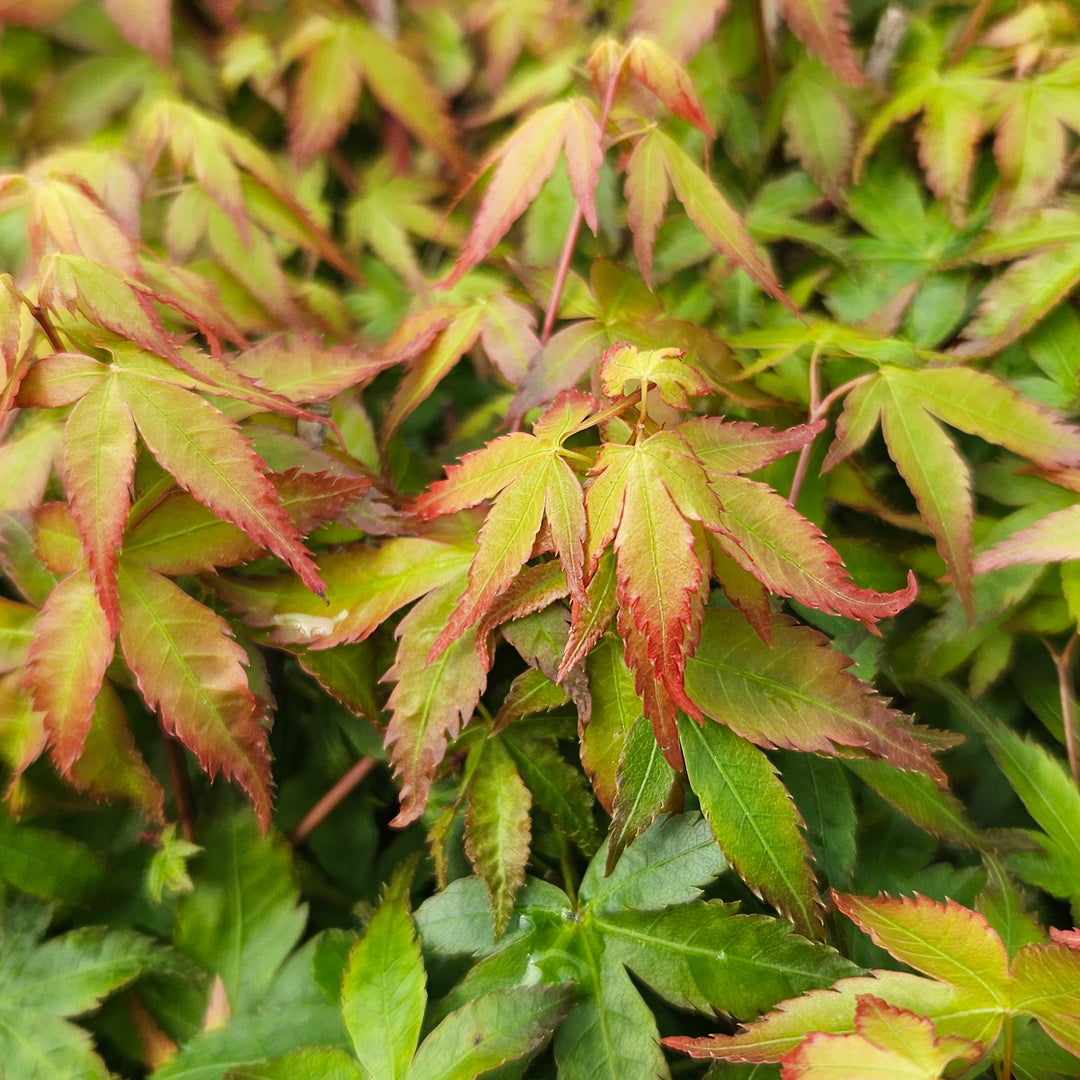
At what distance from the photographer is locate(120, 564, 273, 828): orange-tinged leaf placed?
0.57 meters

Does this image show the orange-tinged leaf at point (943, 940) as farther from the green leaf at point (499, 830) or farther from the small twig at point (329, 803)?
the small twig at point (329, 803)

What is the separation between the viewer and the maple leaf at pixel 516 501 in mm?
531

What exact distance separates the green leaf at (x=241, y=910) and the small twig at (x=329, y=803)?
Result: 1.2 inches

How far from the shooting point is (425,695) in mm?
604

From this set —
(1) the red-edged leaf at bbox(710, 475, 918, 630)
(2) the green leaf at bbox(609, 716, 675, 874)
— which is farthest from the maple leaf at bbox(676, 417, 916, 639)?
(2) the green leaf at bbox(609, 716, 675, 874)

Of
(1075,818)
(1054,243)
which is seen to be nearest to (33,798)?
(1075,818)

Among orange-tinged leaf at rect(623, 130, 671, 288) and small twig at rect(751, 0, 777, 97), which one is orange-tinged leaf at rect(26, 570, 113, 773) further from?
small twig at rect(751, 0, 777, 97)

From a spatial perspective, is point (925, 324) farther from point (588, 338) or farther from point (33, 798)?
point (33, 798)

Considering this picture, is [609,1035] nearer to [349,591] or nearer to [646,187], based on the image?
[349,591]

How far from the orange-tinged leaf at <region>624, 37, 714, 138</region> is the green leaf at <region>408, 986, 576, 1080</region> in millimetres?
636

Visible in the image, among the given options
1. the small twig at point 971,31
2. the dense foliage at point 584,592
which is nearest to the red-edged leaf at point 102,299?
the dense foliage at point 584,592

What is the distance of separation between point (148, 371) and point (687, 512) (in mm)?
355

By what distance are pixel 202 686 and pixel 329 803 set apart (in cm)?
20

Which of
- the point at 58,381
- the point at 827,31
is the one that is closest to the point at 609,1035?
the point at 58,381
